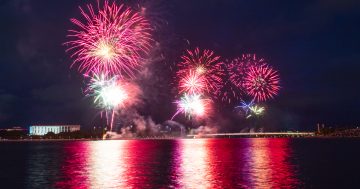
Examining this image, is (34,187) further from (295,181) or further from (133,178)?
(295,181)

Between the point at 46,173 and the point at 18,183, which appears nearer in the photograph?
the point at 18,183

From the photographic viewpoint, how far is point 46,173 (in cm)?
6350

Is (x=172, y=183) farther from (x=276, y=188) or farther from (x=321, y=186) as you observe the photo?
(x=321, y=186)

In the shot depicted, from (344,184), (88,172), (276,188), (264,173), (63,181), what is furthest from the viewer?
(88,172)

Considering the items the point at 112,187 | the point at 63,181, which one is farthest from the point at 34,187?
the point at 112,187

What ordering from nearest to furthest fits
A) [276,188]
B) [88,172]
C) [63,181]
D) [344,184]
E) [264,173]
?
[276,188] < [344,184] < [63,181] < [264,173] < [88,172]

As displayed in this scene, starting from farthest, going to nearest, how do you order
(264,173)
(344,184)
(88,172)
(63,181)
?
1. (88,172)
2. (264,173)
3. (63,181)
4. (344,184)

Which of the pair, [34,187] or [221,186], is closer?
[221,186]

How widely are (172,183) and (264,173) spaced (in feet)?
48.9

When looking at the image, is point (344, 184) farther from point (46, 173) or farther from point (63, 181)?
point (46, 173)

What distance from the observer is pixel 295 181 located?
165 ft

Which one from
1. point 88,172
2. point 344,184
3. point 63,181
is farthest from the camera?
point 88,172

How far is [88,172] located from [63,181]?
1034 centimetres

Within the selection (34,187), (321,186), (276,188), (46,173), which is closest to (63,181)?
(34,187)
